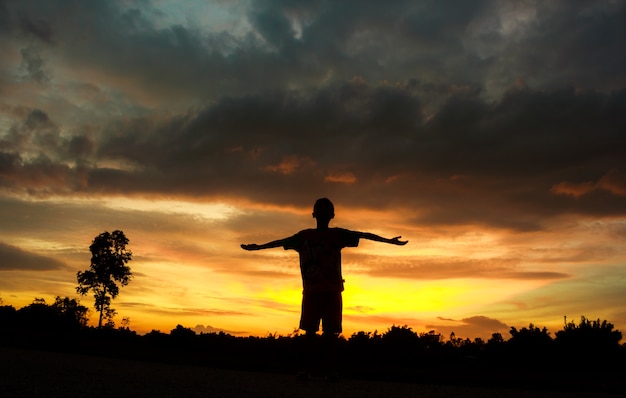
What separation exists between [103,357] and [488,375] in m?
6.49

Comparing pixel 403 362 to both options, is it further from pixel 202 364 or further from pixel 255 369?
pixel 202 364

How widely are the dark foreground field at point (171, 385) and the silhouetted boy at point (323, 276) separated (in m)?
0.80

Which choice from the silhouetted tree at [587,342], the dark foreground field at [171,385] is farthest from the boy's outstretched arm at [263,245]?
the silhouetted tree at [587,342]

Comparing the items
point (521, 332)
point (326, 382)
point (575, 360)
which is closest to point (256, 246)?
point (326, 382)

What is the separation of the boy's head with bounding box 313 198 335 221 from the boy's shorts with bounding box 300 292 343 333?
1.28m

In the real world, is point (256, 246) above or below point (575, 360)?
above

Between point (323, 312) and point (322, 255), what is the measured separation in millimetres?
863

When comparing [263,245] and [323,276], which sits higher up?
[263,245]

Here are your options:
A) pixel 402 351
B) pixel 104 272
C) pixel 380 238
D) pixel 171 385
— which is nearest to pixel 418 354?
pixel 402 351

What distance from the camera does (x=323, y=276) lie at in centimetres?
836

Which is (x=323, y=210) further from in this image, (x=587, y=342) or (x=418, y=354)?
(x=587, y=342)

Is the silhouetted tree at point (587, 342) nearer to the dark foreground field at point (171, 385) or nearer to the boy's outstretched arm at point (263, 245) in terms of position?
the dark foreground field at point (171, 385)

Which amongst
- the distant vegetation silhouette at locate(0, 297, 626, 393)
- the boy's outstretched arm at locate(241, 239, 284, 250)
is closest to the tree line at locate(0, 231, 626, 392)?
the distant vegetation silhouette at locate(0, 297, 626, 393)

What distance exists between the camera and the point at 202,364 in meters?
9.16
